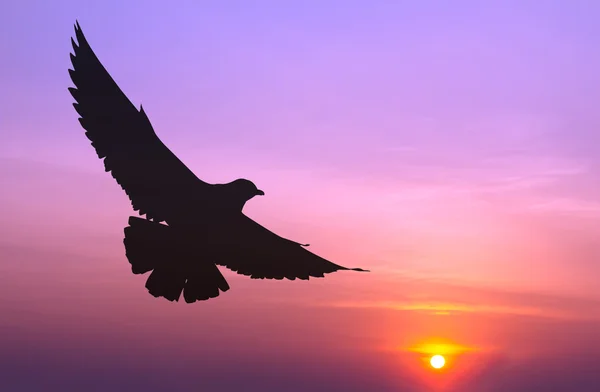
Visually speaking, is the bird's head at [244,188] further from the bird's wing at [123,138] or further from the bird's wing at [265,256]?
the bird's wing at [123,138]

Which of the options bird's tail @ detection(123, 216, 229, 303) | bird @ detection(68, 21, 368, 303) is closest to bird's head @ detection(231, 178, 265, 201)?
bird @ detection(68, 21, 368, 303)

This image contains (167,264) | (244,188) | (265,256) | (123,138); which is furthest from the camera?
(265,256)

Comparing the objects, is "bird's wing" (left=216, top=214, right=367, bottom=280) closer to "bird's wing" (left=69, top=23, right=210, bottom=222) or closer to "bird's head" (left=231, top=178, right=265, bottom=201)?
"bird's head" (left=231, top=178, right=265, bottom=201)

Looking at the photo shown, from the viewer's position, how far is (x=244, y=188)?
71.3ft

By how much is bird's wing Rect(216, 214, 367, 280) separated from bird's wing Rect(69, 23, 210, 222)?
1210 millimetres

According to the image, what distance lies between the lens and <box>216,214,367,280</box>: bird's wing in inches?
854

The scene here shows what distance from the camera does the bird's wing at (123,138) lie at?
68.4ft

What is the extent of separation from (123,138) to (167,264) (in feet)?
6.59

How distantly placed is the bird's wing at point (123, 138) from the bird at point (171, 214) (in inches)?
0.6

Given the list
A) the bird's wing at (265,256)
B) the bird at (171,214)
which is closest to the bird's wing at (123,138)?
the bird at (171,214)

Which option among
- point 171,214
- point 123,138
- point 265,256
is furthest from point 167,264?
point 123,138

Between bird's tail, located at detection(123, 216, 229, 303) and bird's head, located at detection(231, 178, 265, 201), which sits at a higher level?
bird's head, located at detection(231, 178, 265, 201)

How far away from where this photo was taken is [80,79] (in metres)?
20.8

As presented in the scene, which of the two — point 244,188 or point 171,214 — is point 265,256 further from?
point 171,214
